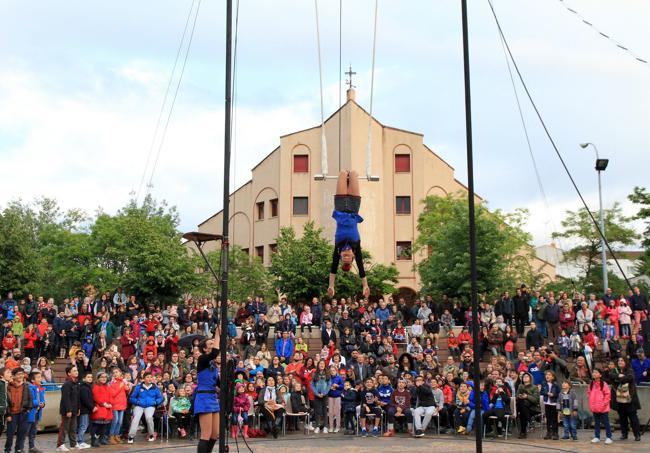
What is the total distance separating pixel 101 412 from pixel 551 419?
9441 mm

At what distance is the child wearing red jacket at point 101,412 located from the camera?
46.9 feet

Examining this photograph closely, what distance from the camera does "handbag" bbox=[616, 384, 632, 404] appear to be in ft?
48.1

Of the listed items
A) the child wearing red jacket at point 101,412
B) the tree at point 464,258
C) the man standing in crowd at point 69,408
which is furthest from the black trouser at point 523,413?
the tree at point 464,258

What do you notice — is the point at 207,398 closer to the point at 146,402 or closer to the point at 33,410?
the point at 33,410

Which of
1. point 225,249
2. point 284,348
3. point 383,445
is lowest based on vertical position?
point 383,445

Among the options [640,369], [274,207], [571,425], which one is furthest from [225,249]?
[274,207]

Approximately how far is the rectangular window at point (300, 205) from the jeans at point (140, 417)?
28616 millimetres

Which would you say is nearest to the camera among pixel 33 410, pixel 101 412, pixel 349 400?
pixel 33 410

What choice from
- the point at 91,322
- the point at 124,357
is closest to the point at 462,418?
the point at 124,357

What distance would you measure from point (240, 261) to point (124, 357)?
20953 mm

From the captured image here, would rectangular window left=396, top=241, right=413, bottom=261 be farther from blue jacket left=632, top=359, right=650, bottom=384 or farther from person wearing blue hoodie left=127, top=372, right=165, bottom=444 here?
person wearing blue hoodie left=127, top=372, right=165, bottom=444

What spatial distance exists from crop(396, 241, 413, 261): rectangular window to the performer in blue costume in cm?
3259

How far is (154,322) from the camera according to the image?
20203 millimetres

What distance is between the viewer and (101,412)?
14.3 metres
